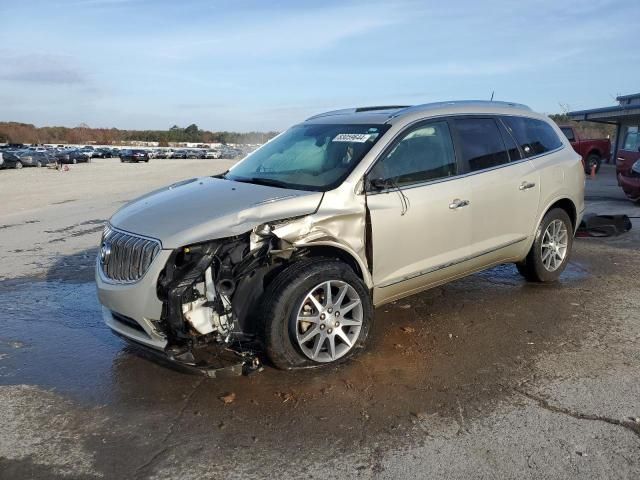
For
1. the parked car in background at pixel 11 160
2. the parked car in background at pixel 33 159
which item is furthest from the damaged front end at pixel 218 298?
the parked car in background at pixel 33 159

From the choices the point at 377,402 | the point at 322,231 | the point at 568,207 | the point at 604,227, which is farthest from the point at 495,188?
the point at 604,227

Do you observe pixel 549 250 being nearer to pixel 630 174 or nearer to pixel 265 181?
pixel 265 181

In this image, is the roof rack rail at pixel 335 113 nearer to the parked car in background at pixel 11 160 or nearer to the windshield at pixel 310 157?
the windshield at pixel 310 157

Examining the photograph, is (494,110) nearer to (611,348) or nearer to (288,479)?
(611,348)

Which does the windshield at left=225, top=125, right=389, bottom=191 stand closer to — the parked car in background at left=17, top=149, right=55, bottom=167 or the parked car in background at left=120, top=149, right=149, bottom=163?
the parked car in background at left=17, top=149, right=55, bottom=167

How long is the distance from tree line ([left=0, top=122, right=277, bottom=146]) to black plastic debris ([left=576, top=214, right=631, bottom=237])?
118745 millimetres

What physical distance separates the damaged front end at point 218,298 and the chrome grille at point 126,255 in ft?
0.58

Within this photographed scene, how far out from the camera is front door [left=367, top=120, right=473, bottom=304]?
4344 millimetres

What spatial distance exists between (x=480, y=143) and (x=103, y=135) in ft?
570

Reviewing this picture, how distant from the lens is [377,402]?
143 inches

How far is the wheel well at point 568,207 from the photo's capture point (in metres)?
6.04

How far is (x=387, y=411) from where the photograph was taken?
3510 millimetres

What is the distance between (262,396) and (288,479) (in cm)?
92

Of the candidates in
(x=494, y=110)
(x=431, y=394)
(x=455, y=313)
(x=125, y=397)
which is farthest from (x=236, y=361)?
(x=494, y=110)
